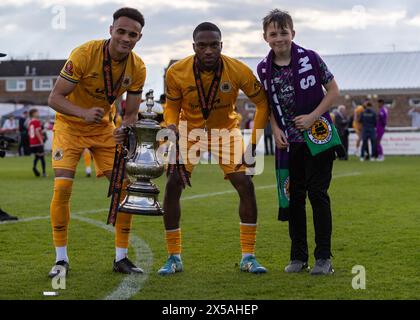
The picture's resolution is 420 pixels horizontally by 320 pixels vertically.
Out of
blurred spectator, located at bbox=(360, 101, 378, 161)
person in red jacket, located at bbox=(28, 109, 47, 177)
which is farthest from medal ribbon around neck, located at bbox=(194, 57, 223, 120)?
blurred spectator, located at bbox=(360, 101, 378, 161)

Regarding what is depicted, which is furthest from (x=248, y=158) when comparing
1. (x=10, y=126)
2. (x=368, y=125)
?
(x=10, y=126)

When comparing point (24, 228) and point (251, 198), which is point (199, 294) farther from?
point (24, 228)

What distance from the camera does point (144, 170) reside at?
6.47m

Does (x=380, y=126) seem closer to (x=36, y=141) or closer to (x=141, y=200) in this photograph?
(x=36, y=141)

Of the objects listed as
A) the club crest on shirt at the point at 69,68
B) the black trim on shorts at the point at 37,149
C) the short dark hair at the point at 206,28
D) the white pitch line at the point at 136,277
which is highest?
the short dark hair at the point at 206,28

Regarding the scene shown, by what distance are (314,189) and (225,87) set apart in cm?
118

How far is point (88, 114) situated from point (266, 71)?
63.5 inches

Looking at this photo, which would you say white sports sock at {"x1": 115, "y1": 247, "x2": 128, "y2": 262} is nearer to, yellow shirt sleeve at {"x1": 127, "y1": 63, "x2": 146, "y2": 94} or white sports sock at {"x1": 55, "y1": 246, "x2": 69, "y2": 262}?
white sports sock at {"x1": 55, "y1": 246, "x2": 69, "y2": 262}

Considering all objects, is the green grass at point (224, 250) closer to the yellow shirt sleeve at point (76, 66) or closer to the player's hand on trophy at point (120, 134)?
the player's hand on trophy at point (120, 134)

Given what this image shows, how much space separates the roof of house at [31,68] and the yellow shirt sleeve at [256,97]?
348 feet

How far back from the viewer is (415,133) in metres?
33.8

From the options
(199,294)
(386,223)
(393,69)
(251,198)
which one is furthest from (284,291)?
(393,69)

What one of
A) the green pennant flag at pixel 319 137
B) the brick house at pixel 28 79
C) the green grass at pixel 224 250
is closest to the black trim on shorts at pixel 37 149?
the green grass at pixel 224 250

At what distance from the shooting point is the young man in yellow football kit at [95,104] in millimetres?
6840
